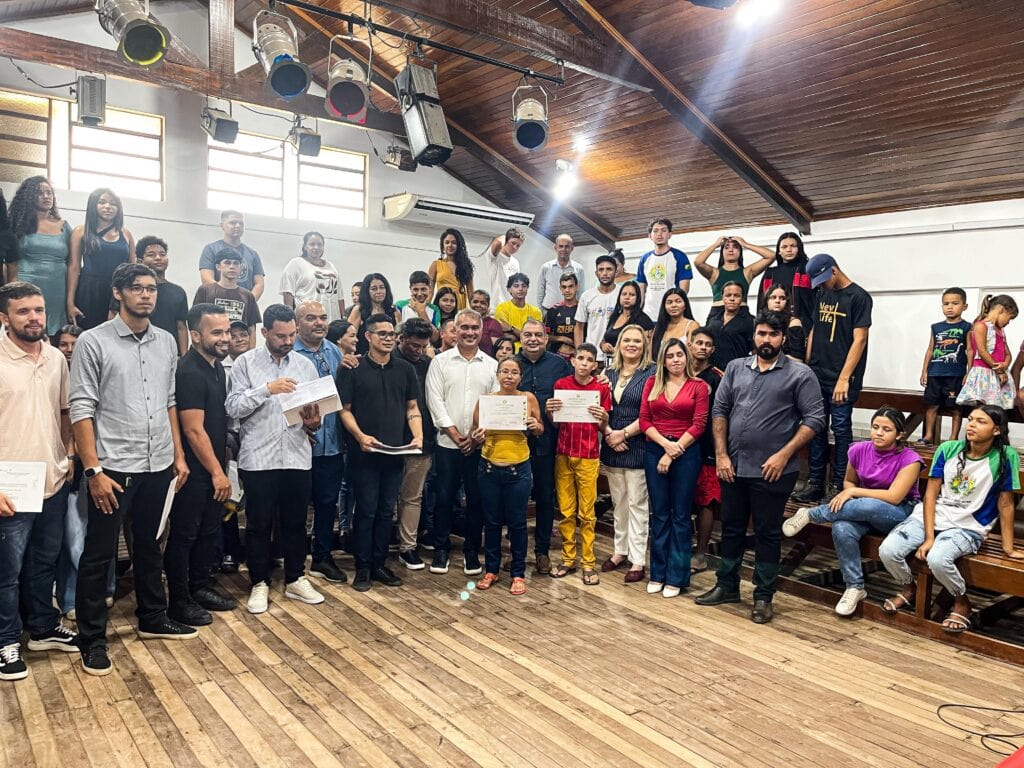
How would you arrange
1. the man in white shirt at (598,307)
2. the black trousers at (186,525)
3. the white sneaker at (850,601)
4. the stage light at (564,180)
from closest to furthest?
the black trousers at (186,525), the white sneaker at (850,601), the man in white shirt at (598,307), the stage light at (564,180)

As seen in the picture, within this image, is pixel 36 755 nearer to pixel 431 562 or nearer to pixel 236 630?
pixel 236 630

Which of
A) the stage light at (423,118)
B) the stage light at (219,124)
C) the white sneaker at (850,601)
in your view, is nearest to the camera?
the white sneaker at (850,601)

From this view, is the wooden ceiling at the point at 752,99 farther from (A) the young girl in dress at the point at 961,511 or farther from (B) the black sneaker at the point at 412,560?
(B) the black sneaker at the point at 412,560

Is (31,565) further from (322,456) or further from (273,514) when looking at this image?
(322,456)

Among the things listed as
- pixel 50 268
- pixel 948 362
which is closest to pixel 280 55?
pixel 50 268

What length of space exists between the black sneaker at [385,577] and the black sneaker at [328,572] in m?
0.17

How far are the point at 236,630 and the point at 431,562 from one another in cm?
143

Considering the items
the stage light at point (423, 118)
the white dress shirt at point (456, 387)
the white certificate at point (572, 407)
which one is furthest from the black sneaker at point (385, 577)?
the stage light at point (423, 118)

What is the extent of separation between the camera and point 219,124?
784cm

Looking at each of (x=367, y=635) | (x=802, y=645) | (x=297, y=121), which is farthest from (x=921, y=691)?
(x=297, y=121)

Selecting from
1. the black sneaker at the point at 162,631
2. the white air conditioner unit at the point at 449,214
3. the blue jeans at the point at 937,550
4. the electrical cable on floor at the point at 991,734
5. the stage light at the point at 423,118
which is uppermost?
the white air conditioner unit at the point at 449,214

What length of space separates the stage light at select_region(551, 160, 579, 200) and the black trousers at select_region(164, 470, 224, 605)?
6.55 m

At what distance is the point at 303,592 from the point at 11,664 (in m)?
1.36

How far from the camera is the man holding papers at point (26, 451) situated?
2.93 meters
